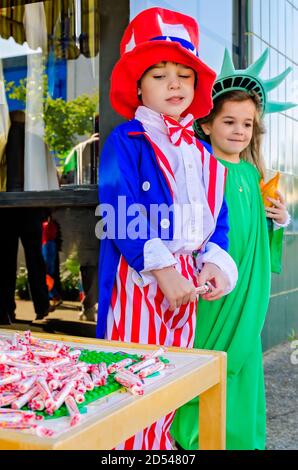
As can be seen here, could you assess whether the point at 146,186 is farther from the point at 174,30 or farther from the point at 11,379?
the point at 11,379

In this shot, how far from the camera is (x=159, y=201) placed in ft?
5.50

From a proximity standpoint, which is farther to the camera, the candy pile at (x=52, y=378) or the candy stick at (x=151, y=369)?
the candy stick at (x=151, y=369)

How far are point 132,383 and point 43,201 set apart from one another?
184 centimetres

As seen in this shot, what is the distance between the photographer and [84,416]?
0.79 m

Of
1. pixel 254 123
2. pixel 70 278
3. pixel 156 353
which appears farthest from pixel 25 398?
pixel 70 278

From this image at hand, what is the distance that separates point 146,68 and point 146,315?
75cm

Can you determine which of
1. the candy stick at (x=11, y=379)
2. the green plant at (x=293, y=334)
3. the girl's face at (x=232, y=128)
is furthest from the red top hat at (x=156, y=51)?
the green plant at (x=293, y=334)

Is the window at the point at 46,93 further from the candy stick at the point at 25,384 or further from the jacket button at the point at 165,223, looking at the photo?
the candy stick at the point at 25,384

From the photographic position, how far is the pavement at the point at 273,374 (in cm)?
238

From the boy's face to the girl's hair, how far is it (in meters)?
0.29

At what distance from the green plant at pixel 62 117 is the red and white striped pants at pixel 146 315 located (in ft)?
4.78

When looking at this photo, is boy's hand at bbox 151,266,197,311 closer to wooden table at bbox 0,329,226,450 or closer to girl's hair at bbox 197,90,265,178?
wooden table at bbox 0,329,226,450
